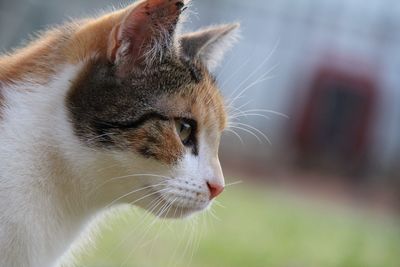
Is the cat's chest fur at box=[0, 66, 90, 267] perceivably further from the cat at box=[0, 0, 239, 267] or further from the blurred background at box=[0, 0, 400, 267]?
the blurred background at box=[0, 0, 400, 267]

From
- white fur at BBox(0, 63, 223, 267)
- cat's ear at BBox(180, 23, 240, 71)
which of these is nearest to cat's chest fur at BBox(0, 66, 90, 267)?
white fur at BBox(0, 63, 223, 267)

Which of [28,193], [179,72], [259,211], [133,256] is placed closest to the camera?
[28,193]

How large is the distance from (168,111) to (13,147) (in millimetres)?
499

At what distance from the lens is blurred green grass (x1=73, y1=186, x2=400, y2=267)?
135 inches

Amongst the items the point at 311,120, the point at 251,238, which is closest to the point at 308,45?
the point at 311,120

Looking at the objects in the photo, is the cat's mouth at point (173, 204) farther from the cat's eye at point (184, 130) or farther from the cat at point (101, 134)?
the cat's eye at point (184, 130)

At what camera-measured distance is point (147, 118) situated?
2.38 m

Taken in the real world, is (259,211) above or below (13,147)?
below

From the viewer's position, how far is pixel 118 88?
7.82 ft

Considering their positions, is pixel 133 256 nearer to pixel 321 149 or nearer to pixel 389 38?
pixel 321 149

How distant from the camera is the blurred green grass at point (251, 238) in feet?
11.3

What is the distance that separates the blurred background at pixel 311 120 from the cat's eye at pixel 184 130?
8.75ft

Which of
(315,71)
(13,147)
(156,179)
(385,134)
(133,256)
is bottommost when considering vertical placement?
(385,134)

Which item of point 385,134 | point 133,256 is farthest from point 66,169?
point 385,134
